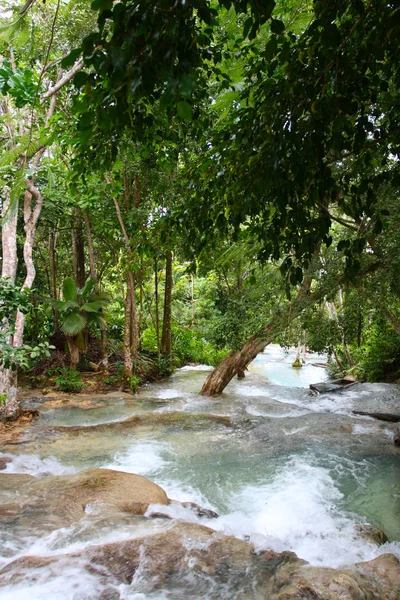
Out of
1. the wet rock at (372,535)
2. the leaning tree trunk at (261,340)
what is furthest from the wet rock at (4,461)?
the leaning tree trunk at (261,340)

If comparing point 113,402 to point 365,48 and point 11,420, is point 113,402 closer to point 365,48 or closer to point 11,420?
point 11,420

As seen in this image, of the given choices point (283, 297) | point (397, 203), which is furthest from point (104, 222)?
point (397, 203)

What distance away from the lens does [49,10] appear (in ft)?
26.4

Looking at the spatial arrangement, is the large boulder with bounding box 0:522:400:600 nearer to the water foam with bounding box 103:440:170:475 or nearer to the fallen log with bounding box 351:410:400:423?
the water foam with bounding box 103:440:170:475

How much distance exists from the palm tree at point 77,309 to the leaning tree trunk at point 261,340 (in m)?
3.56

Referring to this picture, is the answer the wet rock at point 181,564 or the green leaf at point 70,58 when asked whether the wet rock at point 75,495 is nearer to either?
the wet rock at point 181,564

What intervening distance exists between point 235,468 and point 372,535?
227 centimetres

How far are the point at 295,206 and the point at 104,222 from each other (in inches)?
362

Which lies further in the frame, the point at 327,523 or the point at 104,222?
the point at 104,222

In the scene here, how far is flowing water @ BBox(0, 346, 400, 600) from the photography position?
3594mm

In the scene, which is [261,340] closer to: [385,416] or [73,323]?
[385,416]

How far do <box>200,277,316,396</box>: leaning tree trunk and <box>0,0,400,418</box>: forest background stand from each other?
0.04 m

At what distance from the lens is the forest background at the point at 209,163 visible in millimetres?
1667

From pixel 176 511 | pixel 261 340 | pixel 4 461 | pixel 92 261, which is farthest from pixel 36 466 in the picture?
pixel 92 261
